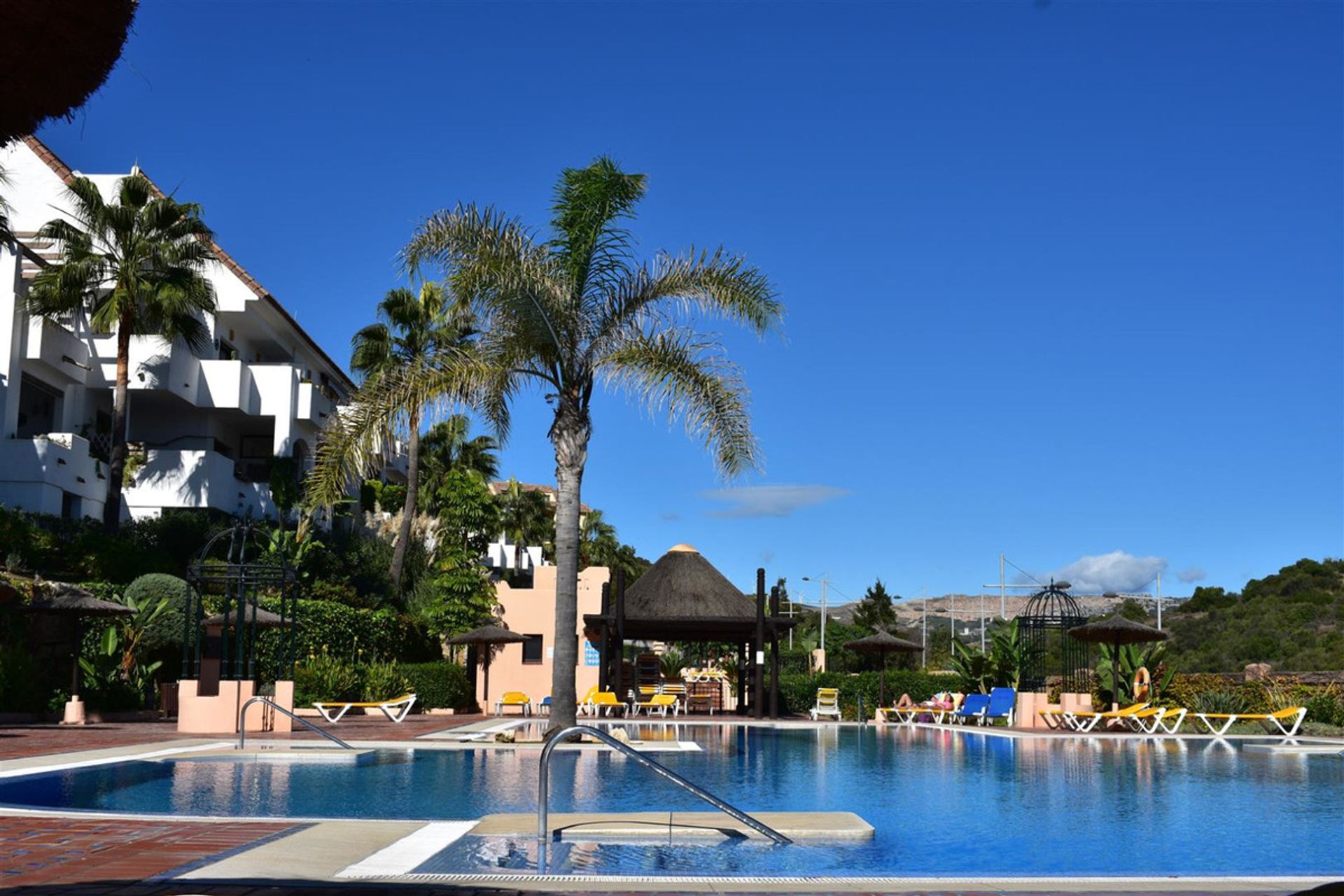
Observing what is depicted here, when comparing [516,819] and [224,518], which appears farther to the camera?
[224,518]

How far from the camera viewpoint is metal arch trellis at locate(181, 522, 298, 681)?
21891 mm

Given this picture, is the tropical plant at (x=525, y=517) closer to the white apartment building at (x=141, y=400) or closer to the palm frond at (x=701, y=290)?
the white apartment building at (x=141, y=400)

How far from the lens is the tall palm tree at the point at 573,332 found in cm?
1798

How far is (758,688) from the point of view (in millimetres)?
29234

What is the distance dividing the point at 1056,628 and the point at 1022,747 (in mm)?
11153

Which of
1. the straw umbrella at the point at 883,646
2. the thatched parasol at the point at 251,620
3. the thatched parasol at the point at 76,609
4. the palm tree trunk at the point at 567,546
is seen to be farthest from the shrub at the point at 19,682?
the straw umbrella at the point at 883,646

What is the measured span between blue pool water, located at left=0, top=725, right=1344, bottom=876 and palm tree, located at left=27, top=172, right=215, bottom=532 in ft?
53.1

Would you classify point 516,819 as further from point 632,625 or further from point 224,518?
point 224,518

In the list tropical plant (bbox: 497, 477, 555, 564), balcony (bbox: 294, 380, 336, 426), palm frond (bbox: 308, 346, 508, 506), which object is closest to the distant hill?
tropical plant (bbox: 497, 477, 555, 564)

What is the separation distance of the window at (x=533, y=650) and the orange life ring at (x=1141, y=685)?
52.0ft

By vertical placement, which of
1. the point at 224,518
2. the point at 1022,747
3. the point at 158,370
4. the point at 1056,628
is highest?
the point at 158,370

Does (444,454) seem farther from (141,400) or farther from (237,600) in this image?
(237,600)

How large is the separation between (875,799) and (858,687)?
20.5 meters

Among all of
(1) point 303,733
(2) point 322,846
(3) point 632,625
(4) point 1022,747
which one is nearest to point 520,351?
(1) point 303,733
